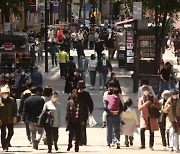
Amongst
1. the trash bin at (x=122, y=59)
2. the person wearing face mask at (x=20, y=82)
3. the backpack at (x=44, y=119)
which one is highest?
the backpack at (x=44, y=119)

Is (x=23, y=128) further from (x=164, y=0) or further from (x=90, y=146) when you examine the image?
(x=164, y=0)

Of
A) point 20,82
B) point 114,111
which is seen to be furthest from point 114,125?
point 20,82

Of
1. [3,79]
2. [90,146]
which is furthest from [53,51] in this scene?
[90,146]

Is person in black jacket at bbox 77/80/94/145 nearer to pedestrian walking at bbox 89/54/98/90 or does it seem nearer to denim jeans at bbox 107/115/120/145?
denim jeans at bbox 107/115/120/145

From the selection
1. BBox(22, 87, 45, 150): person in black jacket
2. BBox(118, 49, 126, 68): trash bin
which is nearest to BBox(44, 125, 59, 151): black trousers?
BBox(22, 87, 45, 150): person in black jacket

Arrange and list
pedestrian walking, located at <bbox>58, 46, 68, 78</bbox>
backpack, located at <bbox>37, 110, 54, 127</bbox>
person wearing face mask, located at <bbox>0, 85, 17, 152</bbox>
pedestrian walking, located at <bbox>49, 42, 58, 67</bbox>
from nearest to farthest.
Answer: backpack, located at <bbox>37, 110, 54, 127</bbox> → person wearing face mask, located at <bbox>0, 85, 17, 152</bbox> → pedestrian walking, located at <bbox>58, 46, 68, 78</bbox> → pedestrian walking, located at <bbox>49, 42, 58, 67</bbox>

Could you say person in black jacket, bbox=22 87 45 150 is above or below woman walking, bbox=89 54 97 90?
above

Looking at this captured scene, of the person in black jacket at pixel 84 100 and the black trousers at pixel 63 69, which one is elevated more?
the person in black jacket at pixel 84 100

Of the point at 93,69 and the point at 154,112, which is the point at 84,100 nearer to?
the point at 154,112

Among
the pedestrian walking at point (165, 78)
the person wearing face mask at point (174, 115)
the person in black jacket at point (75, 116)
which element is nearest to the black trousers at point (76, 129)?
the person in black jacket at point (75, 116)

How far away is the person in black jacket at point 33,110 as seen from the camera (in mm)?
15930

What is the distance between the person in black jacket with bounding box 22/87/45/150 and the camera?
15.9m

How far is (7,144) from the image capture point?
52.9 ft

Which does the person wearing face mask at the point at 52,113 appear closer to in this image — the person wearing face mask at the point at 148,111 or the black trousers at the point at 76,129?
the black trousers at the point at 76,129
